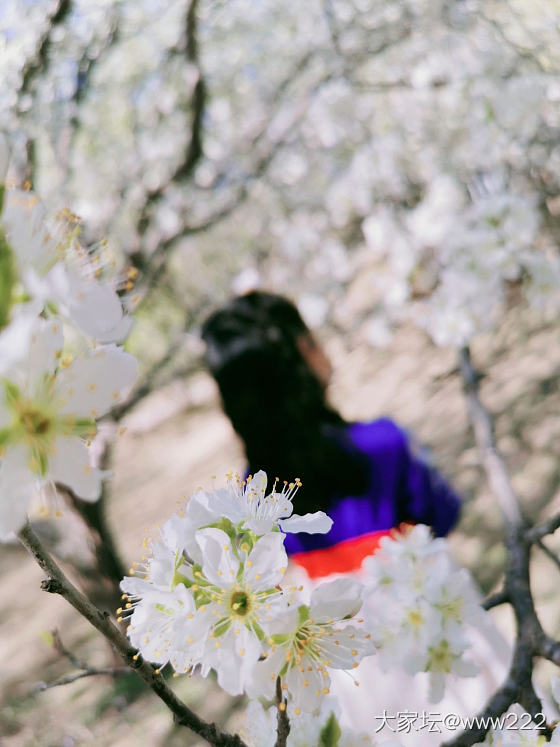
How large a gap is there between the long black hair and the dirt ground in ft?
1.74

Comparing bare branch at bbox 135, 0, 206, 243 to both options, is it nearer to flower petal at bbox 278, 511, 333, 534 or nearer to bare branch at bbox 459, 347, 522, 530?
bare branch at bbox 459, 347, 522, 530

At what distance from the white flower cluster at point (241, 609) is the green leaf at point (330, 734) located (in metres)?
0.13

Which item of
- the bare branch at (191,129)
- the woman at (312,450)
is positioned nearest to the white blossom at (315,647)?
the woman at (312,450)

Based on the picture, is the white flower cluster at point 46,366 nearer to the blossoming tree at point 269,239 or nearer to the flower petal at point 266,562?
the blossoming tree at point 269,239

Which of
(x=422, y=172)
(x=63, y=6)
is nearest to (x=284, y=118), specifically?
(x=422, y=172)

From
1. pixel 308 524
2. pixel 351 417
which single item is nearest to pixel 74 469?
pixel 308 524

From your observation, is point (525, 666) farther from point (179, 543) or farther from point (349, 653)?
point (179, 543)

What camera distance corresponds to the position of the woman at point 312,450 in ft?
6.14

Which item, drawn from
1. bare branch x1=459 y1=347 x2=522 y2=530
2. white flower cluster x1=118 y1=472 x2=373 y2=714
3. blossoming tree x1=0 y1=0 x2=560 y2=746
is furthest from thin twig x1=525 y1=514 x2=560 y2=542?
white flower cluster x1=118 y1=472 x2=373 y2=714

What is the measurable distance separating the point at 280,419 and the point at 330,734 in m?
1.16

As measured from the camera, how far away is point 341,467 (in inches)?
75.8

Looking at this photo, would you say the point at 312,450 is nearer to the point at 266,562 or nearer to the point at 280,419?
the point at 280,419

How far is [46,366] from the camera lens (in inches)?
21.6

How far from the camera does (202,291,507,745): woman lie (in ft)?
6.14
